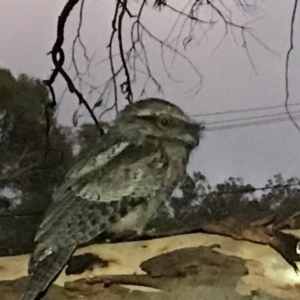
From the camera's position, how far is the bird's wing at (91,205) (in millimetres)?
1272

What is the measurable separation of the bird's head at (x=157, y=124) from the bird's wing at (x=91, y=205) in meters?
0.03

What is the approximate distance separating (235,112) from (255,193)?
0.15 metres

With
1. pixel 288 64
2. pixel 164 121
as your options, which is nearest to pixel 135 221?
pixel 164 121

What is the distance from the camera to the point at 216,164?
1.44 meters

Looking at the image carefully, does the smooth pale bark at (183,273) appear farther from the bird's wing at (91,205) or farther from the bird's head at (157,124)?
the bird's head at (157,124)

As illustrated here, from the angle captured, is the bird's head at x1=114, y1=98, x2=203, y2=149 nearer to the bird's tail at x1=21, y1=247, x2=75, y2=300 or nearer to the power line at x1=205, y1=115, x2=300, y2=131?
the power line at x1=205, y1=115, x2=300, y2=131

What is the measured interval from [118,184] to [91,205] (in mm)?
55

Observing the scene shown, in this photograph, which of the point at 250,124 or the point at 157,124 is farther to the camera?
the point at 250,124

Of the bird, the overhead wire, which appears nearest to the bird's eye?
the bird

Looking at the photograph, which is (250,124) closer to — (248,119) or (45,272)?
(248,119)

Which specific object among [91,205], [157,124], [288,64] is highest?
[288,64]

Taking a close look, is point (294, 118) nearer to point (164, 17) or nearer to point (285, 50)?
point (285, 50)

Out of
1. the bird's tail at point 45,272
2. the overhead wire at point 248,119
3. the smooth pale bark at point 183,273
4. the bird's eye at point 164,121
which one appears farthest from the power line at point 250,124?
the bird's tail at point 45,272

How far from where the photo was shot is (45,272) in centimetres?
126
